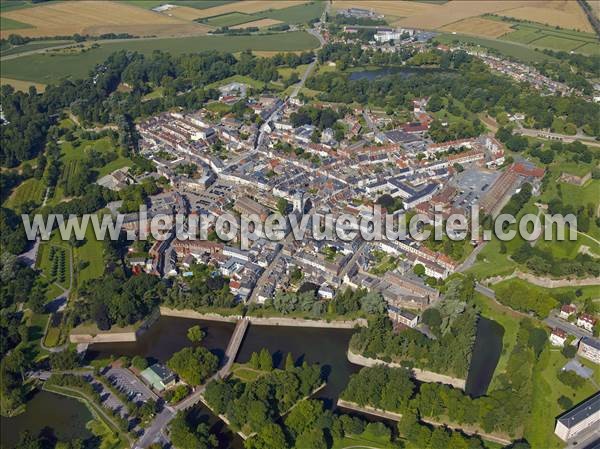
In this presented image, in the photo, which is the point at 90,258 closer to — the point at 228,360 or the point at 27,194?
the point at 27,194

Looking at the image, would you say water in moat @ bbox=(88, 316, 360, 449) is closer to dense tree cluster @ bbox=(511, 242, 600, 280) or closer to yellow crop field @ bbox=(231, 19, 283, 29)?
dense tree cluster @ bbox=(511, 242, 600, 280)

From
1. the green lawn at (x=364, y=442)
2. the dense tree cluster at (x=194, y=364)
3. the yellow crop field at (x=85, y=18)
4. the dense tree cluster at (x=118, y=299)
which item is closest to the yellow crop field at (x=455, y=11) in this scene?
the yellow crop field at (x=85, y=18)

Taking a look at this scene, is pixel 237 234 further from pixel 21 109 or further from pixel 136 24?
pixel 136 24

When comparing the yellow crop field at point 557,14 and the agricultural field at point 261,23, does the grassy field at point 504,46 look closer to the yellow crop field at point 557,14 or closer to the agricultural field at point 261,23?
the yellow crop field at point 557,14

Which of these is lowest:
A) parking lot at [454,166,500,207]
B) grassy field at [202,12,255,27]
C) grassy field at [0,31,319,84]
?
parking lot at [454,166,500,207]

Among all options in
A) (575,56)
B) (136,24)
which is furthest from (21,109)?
(575,56)

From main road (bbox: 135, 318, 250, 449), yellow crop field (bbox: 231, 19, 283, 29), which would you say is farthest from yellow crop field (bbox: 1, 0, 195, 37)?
main road (bbox: 135, 318, 250, 449)

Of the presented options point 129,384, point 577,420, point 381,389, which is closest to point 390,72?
point 381,389
